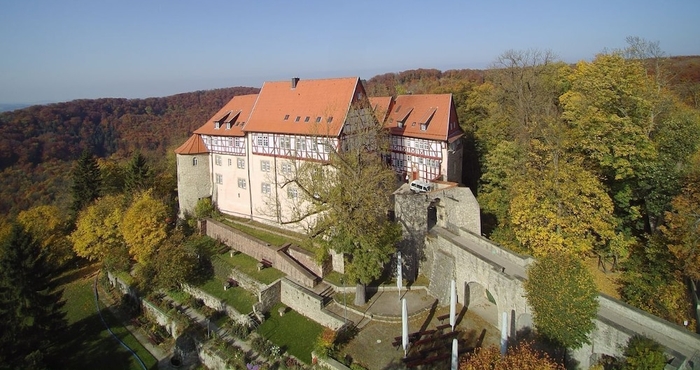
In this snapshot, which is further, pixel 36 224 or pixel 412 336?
pixel 36 224

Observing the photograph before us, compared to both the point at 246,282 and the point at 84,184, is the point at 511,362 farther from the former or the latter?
the point at 84,184

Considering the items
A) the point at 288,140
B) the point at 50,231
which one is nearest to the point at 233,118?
the point at 288,140

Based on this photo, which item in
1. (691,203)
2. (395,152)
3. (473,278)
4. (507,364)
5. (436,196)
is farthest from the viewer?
(395,152)

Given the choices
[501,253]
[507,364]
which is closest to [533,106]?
[501,253]

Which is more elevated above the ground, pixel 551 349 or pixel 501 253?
pixel 501 253

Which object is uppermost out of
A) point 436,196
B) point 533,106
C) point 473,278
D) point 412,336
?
point 533,106

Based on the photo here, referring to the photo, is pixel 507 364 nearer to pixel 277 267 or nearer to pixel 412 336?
pixel 412 336

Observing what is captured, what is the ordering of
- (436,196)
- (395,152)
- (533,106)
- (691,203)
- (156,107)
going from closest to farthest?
(691,203)
(436,196)
(533,106)
(395,152)
(156,107)
